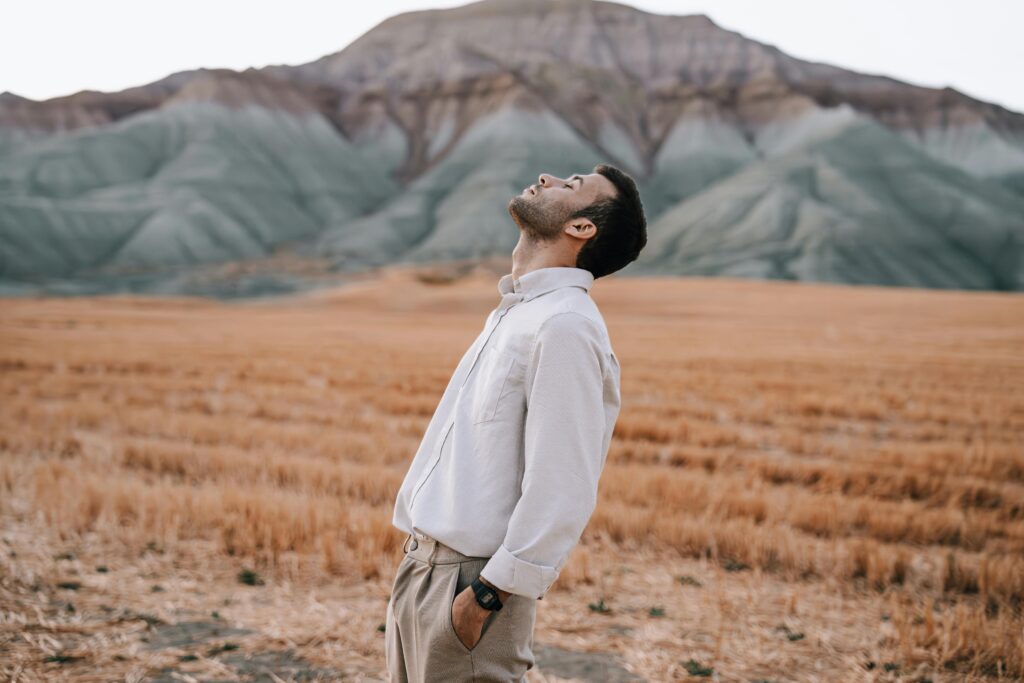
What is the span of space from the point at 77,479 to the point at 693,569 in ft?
18.2

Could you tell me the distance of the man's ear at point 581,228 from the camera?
8.61 ft

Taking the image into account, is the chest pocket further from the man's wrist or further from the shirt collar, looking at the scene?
the man's wrist

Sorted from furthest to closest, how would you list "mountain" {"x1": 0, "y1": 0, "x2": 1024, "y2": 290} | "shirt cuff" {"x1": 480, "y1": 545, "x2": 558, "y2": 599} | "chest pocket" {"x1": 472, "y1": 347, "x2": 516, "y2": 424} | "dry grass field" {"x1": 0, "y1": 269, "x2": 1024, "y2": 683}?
1. "mountain" {"x1": 0, "y1": 0, "x2": 1024, "y2": 290}
2. "dry grass field" {"x1": 0, "y1": 269, "x2": 1024, "y2": 683}
3. "chest pocket" {"x1": 472, "y1": 347, "x2": 516, "y2": 424}
4. "shirt cuff" {"x1": 480, "y1": 545, "x2": 558, "y2": 599}

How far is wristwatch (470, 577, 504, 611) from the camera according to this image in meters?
2.40

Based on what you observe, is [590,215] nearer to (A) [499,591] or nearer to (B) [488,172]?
(A) [499,591]

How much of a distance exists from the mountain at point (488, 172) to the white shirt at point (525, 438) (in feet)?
337

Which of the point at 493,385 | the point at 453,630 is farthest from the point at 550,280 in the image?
the point at 453,630

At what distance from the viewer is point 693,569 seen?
19.1 feet

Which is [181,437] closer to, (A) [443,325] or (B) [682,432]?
(B) [682,432]

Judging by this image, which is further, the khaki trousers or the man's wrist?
the khaki trousers

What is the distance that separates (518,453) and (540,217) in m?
0.80

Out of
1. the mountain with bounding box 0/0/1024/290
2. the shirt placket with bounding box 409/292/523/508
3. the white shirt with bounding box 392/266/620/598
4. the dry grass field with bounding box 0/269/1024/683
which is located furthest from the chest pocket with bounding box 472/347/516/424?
the mountain with bounding box 0/0/1024/290

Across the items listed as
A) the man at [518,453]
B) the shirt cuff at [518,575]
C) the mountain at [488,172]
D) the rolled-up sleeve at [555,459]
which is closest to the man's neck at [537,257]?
the man at [518,453]

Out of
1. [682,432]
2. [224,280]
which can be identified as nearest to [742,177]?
[224,280]
